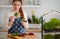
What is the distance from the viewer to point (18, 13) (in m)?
2.09

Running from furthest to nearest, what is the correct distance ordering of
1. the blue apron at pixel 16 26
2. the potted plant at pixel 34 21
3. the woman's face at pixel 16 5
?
1. the potted plant at pixel 34 21
2. the woman's face at pixel 16 5
3. the blue apron at pixel 16 26

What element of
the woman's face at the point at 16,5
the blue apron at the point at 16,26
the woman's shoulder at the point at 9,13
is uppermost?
the woman's face at the point at 16,5

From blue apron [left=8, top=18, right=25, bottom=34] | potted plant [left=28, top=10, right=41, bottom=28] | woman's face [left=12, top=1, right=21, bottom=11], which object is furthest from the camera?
potted plant [left=28, top=10, right=41, bottom=28]

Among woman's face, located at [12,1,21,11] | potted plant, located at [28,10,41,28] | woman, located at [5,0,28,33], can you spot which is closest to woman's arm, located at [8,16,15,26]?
woman, located at [5,0,28,33]

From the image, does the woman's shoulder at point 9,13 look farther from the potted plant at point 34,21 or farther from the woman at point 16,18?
the potted plant at point 34,21

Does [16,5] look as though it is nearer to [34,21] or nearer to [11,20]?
[11,20]

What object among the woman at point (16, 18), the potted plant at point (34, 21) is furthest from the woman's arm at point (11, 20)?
the potted plant at point (34, 21)

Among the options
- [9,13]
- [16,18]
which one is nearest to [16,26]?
[16,18]

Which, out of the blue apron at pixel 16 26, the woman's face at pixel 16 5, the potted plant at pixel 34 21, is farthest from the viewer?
the potted plant at pixel 34 21

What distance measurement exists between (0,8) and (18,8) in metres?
0.29

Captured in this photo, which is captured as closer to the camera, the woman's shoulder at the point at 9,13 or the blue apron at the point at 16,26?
the blue apron at the point at 16,26

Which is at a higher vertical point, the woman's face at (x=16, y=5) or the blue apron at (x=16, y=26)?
the woman's face at (x=16, y=5)

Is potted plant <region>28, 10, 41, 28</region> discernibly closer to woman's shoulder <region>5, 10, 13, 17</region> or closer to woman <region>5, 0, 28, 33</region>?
woman <region>5, 0, 28, 33</region>

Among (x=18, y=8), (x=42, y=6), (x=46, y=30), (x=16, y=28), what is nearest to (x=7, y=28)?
(x=16, y=28)
